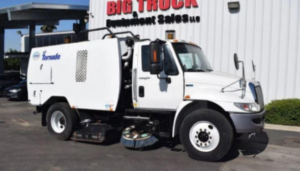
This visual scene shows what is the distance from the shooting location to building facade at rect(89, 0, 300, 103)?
1079 cm

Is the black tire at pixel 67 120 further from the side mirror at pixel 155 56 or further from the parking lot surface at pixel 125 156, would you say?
the side mirror at pixel 155 56

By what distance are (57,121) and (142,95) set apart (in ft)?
9.26

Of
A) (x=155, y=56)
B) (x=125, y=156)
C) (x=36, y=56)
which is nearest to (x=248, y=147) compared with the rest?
(x=125, y=156)

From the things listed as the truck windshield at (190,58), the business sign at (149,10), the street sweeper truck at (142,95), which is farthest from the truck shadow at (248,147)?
the business sign at (149,10)

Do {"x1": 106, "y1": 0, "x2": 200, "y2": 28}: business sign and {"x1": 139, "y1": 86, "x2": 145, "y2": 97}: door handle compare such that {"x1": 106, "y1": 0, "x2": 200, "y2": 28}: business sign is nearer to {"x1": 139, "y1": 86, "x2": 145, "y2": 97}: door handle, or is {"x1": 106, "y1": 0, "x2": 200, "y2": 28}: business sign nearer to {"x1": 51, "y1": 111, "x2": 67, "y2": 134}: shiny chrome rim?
{"x1": 139, "y1": 86, "x2": 145, "y2": 97}: door handle

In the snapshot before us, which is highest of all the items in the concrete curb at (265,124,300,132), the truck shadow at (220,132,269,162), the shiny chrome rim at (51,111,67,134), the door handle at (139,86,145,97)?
the door handle at (139,86,145,97)

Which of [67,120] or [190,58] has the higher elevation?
[190,58]

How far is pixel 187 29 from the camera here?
1266cm

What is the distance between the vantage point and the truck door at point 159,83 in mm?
6387

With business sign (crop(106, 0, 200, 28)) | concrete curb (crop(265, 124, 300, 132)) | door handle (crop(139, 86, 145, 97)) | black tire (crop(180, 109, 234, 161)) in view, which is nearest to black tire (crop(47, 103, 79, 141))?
door handle (crop(139, 86, 145, 97))

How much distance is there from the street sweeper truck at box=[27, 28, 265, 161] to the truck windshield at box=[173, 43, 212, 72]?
26 mm

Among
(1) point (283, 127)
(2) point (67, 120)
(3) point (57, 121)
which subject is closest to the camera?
(2) point (67, 120)

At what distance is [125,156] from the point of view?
20.8 ft

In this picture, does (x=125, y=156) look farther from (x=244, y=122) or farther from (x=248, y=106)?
(x=248, y=106)
